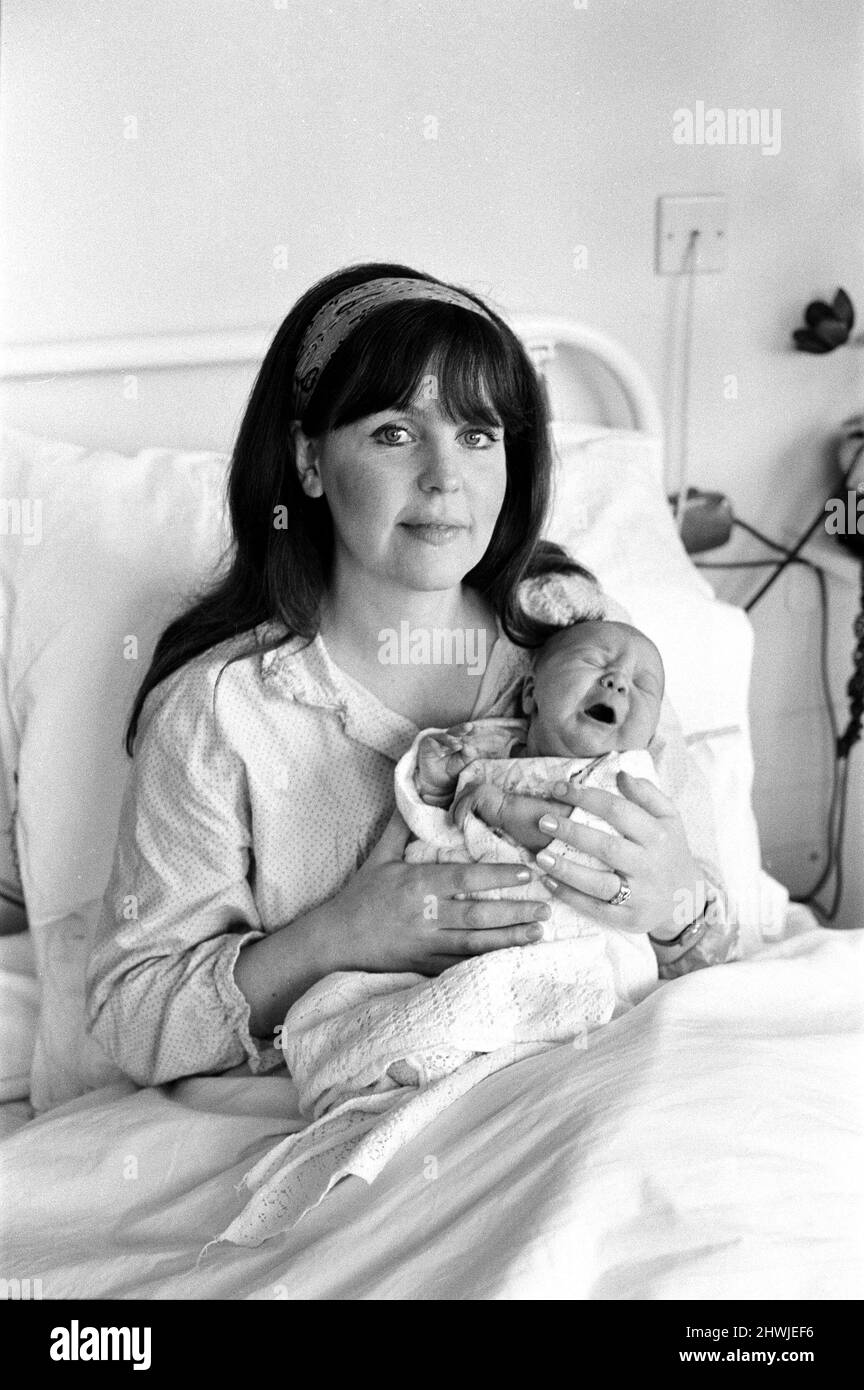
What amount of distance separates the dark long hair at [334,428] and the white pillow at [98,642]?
0.35 ft

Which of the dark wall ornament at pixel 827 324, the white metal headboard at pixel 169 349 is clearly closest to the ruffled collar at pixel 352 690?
the white metal headboard at pixel 169 349

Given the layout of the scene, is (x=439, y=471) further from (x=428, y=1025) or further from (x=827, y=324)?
(x=827, y=324)

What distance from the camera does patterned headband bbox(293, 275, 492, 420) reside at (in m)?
1.19

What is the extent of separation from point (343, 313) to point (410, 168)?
0.59 metres

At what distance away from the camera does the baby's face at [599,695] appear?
117 centimetres

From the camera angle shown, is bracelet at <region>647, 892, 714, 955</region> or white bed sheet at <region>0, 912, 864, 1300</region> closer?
white bed sheet at <region>0, 912, 864, 1300</region>

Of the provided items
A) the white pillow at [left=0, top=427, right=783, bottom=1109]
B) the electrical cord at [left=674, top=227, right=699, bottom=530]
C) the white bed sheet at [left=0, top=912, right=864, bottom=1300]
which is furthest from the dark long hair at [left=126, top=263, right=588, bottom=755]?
the electrical cord at [left=674, top=227, right=699, bottom=530]

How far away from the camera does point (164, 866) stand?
4.06 feet

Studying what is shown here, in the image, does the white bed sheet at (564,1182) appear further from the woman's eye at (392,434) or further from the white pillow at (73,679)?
the woman's eye at (392,434)

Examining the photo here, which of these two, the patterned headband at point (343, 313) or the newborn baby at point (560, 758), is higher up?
the patterned headband at point (343, 313)

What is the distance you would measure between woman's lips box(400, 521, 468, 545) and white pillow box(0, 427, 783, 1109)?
0.34m

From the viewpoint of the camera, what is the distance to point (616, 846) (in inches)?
45.3

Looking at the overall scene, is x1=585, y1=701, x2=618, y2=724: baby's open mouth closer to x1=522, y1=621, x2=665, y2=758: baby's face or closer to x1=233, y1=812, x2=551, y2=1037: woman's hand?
x1=522, y1=621, x2=665, y2=758: baby's face
